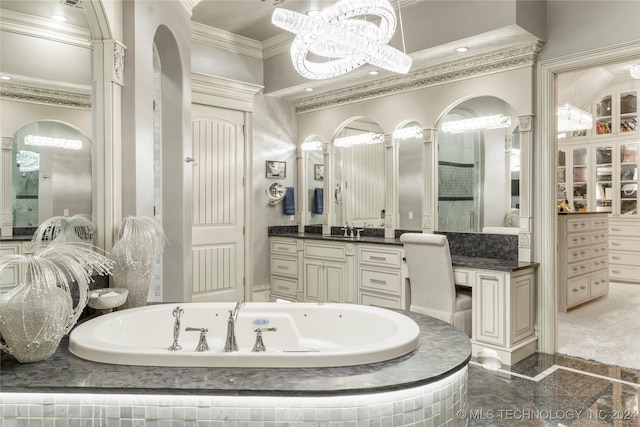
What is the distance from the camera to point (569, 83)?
5.92m

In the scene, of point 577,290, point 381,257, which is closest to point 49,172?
point 381,257

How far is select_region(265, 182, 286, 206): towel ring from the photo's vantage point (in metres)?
5.38

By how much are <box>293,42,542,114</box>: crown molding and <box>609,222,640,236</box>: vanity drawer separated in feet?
14.3

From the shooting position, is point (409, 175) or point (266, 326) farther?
point (409, 175)

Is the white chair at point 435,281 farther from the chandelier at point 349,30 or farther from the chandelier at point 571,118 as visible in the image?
the chandelier at point 571,118

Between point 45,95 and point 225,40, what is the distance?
10.1 feet

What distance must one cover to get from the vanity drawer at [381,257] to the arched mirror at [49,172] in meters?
2.59

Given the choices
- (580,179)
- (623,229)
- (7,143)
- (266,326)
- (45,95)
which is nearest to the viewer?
(7,143)

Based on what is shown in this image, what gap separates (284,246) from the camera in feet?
17.3

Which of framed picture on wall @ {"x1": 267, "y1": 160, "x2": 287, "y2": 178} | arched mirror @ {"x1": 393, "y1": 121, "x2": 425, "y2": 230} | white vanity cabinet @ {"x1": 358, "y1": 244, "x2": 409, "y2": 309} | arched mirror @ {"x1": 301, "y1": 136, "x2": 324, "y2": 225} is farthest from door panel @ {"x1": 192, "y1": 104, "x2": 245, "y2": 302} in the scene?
arched mirror @ {"x1": 393, "y1": 121, "x2": 425, "y2": 230}

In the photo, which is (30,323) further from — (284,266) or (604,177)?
(604,177)

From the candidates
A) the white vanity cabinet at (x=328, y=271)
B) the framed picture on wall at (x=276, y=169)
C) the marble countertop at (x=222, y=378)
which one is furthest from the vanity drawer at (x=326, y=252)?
the marble countertop at (x=222, y=378)

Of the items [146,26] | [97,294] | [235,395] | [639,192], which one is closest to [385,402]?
[235,395]

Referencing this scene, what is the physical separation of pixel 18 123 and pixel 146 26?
3.58ft
